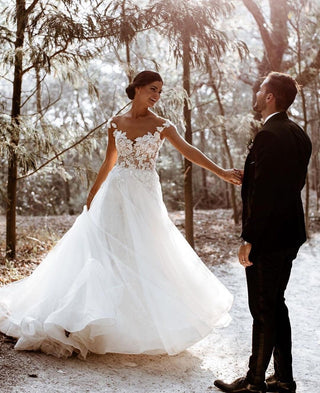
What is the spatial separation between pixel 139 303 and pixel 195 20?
412 centimetres

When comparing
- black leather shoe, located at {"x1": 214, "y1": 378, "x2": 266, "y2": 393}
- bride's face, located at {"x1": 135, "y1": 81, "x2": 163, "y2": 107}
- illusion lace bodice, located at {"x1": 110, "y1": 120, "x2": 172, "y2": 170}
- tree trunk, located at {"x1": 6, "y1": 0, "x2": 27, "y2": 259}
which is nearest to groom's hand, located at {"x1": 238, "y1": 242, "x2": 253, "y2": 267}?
black leather shoe, located at {"x1": 214, "y1": 378, "x2": 266, "y2": 393}

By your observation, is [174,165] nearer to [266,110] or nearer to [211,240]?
[211,240]

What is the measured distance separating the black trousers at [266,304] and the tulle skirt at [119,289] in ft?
2.47

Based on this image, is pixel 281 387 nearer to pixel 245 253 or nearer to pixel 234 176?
pixel 245 253

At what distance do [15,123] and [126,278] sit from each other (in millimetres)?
2891

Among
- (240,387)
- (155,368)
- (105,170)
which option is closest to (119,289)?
(155,368)

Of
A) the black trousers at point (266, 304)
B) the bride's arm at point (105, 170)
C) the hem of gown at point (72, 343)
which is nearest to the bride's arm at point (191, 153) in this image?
the bride's arm at point (105, 170)

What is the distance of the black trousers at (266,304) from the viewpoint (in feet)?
9.86

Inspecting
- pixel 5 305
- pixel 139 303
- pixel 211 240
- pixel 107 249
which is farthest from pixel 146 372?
A: pixel 211 240

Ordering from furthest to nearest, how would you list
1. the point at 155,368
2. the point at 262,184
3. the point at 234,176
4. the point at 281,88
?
the point at 234,176 < the point at 155,368 < the point at 281,88 < the point at 262,184

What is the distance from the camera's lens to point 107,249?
3992 mm

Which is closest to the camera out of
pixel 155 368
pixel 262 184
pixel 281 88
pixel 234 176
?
pixel 262 184

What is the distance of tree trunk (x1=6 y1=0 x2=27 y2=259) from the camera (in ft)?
19.5

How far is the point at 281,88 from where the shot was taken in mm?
2969
